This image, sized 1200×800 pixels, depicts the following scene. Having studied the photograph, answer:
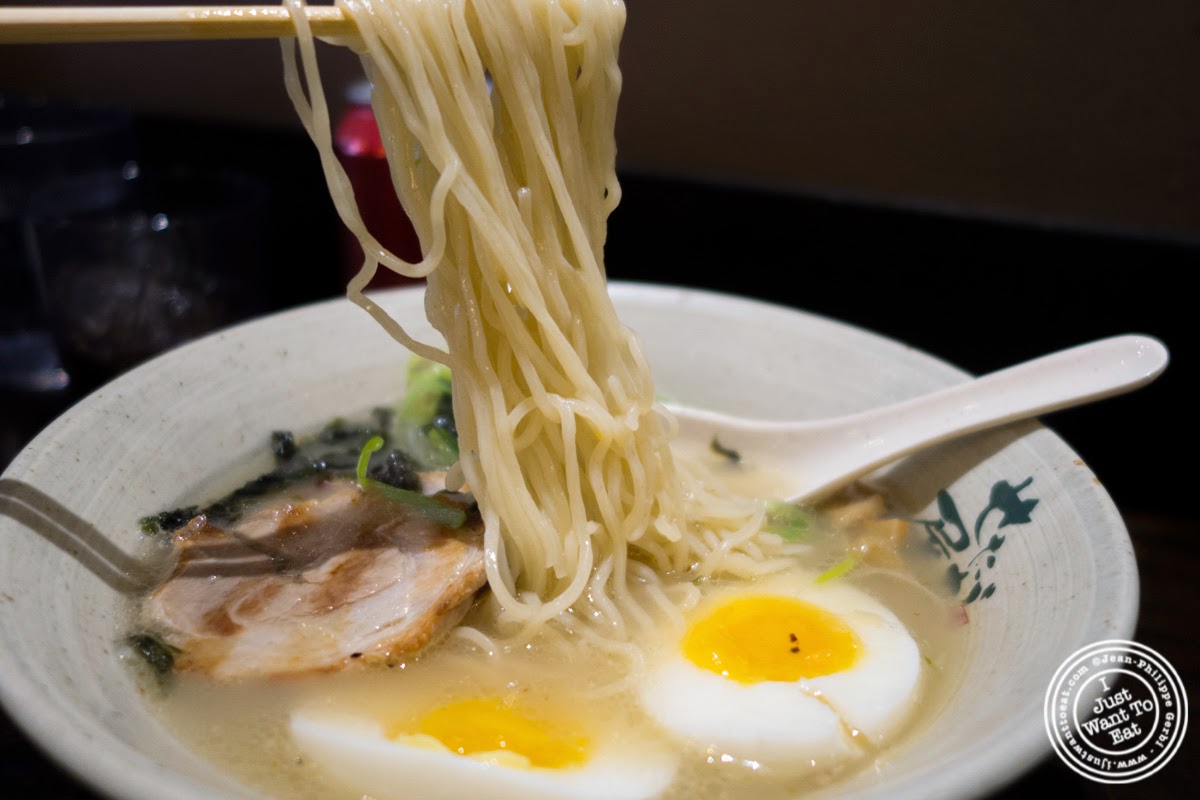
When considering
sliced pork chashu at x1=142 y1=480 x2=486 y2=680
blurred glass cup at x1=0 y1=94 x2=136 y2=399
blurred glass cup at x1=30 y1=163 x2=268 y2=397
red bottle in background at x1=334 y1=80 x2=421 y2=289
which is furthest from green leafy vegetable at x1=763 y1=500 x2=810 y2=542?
blurred glass cup at x1=0 y1=94 x2=136 y2=399

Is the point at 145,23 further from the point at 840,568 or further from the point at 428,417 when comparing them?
the point at 840,568

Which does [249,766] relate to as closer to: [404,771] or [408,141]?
[404,771]

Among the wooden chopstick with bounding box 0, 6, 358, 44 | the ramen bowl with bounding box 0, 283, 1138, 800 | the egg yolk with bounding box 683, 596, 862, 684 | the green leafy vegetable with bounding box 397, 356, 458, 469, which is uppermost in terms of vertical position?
the wooden chopstick with bounding box 0, 6, 358, 44

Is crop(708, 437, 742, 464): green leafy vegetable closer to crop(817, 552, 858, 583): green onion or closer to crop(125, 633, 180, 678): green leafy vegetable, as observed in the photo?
crop(817, 552, 858, 583): green onion

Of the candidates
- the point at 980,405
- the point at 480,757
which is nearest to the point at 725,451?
the point at 980,405

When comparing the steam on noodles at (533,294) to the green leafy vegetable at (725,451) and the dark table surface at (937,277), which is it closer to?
the green leafy vegetable at (725,451)

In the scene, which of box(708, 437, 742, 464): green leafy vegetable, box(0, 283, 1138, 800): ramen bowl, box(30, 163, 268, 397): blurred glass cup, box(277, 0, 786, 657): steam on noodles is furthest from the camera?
box(30, 163, 268, 397): blurred glass cup

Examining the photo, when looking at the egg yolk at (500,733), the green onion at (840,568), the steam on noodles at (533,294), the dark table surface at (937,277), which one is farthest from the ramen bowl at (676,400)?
the dark table surface at (937,277)
